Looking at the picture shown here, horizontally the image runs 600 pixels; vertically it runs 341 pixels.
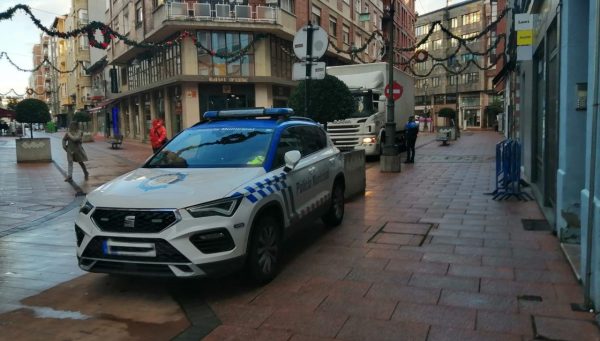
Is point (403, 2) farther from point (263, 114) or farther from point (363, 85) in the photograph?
point (263, 114)

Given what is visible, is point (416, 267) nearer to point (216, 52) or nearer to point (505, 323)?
point (505, 323)

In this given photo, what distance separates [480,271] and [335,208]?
8.58 ft

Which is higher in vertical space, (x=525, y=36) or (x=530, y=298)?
(x=525, y=36)

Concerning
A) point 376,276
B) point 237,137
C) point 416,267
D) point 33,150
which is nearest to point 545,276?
point 416,267

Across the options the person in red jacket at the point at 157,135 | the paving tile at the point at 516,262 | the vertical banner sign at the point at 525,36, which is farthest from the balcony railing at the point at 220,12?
the paving tile at the point at 516,262

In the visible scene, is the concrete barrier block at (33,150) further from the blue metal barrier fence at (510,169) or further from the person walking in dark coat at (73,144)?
the blue metal barrier fence at (510,169)

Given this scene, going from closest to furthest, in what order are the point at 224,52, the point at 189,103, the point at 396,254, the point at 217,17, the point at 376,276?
1. the point at 376,276
2. the point at 396,254
3. the point at 217,17
4. the point at 224,52
5. the point at 189,103

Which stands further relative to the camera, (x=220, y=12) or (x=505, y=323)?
(x=220, y=12)

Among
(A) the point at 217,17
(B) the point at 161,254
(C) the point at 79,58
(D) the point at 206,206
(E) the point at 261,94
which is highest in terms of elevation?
(C) the point at 79,58

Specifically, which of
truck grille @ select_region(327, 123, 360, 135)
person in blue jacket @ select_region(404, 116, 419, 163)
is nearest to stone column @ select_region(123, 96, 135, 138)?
truck grille @ select_region(327, 123, 360, 135)

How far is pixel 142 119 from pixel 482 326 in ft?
124

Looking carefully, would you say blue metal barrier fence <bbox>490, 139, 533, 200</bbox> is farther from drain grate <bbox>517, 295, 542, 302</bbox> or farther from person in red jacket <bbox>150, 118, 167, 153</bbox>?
person in red jacket <bbox>150, 118, 167, 153</bbox>

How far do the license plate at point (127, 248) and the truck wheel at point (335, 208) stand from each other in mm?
3327

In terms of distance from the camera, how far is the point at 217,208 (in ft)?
14.6
